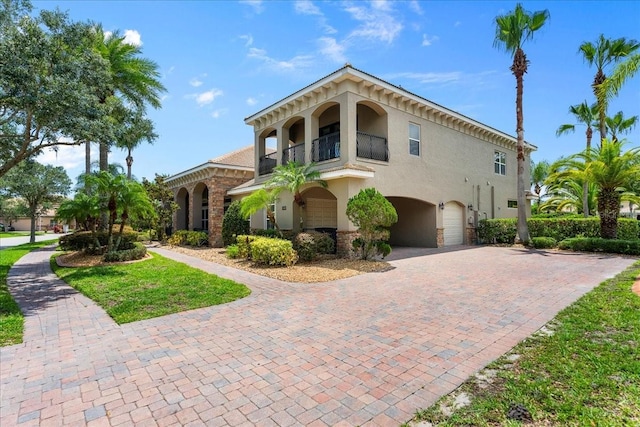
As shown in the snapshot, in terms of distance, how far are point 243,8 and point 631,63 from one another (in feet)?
39.2

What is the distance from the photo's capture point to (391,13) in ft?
34.1

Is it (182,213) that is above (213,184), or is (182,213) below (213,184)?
below

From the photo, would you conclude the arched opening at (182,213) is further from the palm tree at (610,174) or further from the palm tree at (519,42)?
the palm tree at (610,174)

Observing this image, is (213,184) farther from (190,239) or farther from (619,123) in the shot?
(619,123)

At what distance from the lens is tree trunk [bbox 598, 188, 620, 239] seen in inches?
588

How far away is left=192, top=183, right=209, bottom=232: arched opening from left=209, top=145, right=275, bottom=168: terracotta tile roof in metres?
2.95

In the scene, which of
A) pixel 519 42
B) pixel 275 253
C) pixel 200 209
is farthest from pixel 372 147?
pixel 200 209

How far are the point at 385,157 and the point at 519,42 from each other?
1054 centimetres

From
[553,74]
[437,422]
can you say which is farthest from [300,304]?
[553,74]

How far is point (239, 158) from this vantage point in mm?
22781

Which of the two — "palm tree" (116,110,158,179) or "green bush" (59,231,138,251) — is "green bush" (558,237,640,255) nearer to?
"green bush" (59,231,138,251)

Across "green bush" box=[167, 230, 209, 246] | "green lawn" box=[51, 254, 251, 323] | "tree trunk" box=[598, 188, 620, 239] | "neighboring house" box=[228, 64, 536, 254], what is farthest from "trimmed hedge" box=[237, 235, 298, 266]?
"tree trunk" box=[598, 188, 620, 239]

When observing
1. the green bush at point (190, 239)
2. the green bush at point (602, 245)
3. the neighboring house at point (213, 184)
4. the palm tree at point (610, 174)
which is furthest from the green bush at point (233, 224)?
the palm tree at point (610, 174)

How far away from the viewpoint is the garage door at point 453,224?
18.6 m
